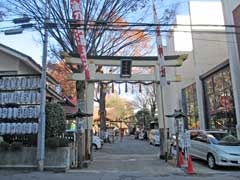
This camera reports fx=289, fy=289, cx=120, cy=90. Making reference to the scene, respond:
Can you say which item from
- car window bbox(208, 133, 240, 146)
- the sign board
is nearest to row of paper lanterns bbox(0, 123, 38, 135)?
the sign board

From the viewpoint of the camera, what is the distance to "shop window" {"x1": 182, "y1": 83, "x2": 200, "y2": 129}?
3018 centimetres

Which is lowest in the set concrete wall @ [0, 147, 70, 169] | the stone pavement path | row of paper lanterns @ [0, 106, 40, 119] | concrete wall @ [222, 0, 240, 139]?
the stone pavement path

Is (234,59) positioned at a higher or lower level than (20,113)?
higher

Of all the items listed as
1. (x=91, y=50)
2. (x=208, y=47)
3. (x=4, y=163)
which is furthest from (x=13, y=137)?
(x=208, y=47)

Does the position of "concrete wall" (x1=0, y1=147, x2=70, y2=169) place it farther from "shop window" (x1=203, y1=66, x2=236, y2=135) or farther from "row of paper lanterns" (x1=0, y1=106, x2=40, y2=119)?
"shop window" (x1=203, y1=66, x2=236, y2=135)

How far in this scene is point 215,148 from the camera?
1296 centimetres

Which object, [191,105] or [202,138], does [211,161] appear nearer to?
[202,138]

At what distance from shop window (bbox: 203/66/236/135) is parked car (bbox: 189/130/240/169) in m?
7.34

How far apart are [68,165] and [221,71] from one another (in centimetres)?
1648

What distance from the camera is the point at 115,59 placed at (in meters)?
16.7

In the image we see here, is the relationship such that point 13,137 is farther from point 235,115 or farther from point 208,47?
point 208,47

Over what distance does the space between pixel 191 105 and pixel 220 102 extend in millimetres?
7915

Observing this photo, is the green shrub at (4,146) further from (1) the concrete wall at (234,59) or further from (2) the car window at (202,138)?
(1) the concrete wall at (234,59)

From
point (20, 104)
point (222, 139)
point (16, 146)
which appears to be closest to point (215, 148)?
point (222, 139)
